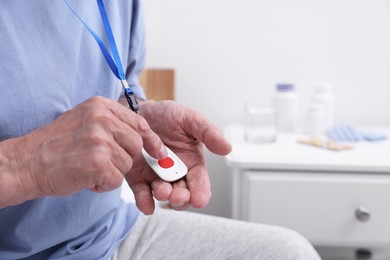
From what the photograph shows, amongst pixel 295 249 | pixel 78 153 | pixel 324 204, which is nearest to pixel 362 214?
pixel 324 204

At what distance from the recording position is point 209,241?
0.87 m

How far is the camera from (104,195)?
2.76 ft

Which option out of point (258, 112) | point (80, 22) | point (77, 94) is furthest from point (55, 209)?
point (258, 112)

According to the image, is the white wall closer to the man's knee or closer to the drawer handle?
the drawer handle

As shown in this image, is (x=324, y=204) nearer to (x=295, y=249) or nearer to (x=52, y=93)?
(x=295, y=249)

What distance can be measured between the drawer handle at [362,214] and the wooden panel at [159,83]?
646 millimetres

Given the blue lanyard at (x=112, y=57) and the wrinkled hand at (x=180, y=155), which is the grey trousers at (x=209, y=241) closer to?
the wrinkled hand at (x=180, y=155)

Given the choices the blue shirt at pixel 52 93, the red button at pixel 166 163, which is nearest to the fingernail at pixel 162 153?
the red button at pixel 166 163

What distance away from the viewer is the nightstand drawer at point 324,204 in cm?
127

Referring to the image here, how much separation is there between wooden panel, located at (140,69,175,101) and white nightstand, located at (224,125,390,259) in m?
0.40

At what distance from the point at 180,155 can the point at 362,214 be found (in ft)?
2.13

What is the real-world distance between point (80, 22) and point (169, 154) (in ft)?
0.81

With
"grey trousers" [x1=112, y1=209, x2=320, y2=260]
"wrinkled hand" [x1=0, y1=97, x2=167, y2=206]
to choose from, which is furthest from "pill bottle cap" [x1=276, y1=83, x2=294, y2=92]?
"wrinkled hand" [x1=0, y1=97, x2=167, y2=206]

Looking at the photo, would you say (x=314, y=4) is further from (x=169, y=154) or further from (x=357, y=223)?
(x=169, y=154)
